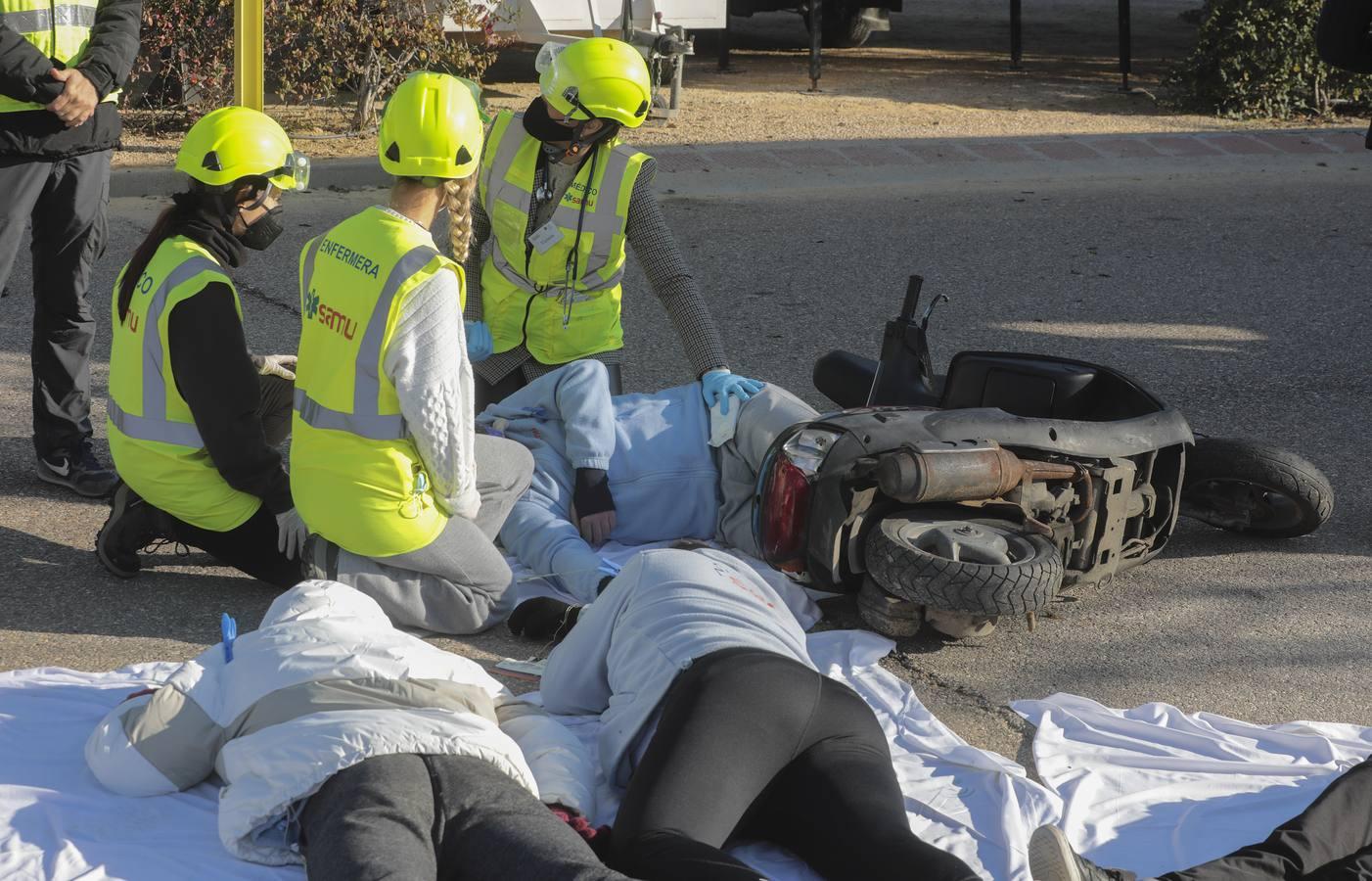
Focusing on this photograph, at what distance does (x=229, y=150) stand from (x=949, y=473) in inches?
86.3

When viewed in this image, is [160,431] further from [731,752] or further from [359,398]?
[731,752]

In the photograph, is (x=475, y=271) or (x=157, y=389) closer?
(x=157, y=389)

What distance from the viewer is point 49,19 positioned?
509cm

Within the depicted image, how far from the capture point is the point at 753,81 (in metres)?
13.7

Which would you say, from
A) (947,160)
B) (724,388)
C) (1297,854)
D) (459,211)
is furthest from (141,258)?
(947,160)

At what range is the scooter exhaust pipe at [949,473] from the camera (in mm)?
4141

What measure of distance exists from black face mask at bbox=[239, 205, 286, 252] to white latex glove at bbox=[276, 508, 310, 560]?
0.78m

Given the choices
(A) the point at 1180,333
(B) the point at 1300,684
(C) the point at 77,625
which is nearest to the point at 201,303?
(C) the point at 77,625

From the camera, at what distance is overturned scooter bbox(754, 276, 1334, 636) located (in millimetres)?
4152

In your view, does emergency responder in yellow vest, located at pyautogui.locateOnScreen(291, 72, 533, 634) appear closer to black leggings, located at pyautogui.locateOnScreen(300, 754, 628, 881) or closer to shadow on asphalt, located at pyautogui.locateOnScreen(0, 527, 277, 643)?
shadow on asphalt, located at pyautogui.locateOnScreen(0, 527, 277, 643)

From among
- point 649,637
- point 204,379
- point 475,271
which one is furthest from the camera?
point 475,271

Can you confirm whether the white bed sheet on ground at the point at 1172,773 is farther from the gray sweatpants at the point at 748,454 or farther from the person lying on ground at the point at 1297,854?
the gray sweatpants at the point at 748,454

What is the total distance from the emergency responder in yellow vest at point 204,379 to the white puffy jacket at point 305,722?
3.57 feet

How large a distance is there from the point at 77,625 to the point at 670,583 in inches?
76.3
